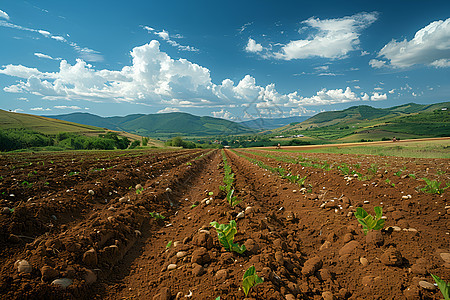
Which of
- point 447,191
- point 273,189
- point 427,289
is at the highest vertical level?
point 447,191

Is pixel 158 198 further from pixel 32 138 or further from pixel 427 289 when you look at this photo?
pixel 32 138

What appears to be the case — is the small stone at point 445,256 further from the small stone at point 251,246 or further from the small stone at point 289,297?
the small stone at point 251,246

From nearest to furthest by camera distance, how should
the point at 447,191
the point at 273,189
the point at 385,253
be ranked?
the point at 385,253 < the point at 447,191 < the point at 273,189

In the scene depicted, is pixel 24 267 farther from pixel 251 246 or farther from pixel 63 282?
pixel 251 246

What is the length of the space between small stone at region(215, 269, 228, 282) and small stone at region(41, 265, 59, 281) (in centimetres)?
228

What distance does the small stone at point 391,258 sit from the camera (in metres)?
2.98

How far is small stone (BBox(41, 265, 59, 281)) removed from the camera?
2811mm

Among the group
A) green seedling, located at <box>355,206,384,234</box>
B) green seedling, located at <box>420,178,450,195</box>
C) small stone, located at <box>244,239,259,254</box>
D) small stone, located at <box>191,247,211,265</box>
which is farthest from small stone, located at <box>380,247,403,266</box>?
green seedling, located at <box>420,178,450,195</box>

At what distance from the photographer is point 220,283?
2826 mm

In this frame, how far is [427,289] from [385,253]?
0.67m

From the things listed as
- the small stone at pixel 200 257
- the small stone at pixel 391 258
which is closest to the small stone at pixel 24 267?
the small stone at pixel 200 257

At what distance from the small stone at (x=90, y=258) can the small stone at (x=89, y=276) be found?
24cm

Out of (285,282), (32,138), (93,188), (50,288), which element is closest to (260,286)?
(285,282)

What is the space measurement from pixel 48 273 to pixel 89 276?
573mm
